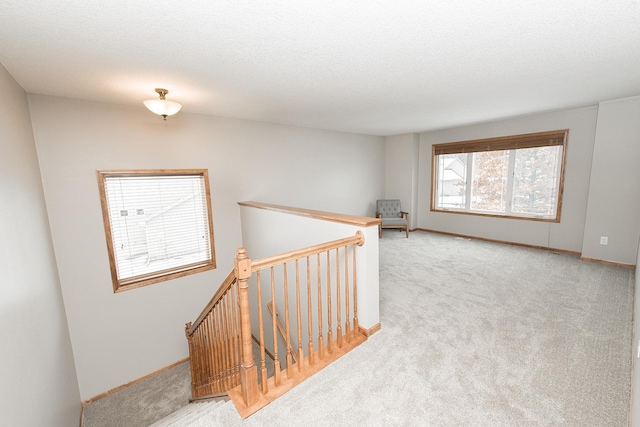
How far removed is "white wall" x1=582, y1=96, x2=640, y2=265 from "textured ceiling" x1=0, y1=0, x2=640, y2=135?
0.41 meters

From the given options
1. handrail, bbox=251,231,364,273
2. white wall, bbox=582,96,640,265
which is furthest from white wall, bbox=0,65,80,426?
white wall, bbox=582,96,640,265

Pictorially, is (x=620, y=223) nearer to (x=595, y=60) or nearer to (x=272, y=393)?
(x=595, y=60)

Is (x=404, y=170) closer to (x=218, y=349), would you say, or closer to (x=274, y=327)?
(x=218, y=349)

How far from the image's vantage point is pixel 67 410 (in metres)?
2.57

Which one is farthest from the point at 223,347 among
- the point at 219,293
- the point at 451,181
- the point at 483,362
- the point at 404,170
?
the point at 451,181

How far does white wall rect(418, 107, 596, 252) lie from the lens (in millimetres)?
4172

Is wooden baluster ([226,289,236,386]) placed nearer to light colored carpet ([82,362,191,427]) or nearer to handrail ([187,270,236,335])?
handrail ([187,270,236,335])

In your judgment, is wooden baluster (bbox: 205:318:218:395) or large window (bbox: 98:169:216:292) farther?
large window (bbox: 98:169:216:292)

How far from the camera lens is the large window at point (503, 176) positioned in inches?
181

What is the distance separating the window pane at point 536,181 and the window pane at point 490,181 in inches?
7.5

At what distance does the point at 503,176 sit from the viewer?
204 inches

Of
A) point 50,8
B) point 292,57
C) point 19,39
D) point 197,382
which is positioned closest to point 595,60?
point 292,57

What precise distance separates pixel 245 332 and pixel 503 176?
17.8 feet

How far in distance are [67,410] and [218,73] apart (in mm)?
3390
